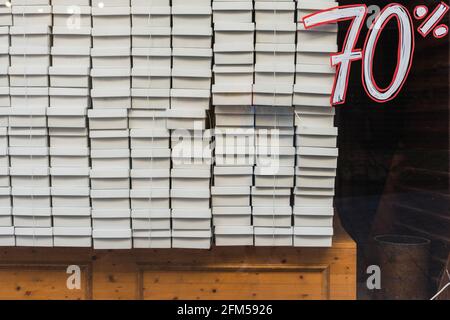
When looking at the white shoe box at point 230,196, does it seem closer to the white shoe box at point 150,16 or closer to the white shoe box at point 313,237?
the white shoe box at point 313,237

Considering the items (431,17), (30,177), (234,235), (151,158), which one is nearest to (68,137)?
(30,177)

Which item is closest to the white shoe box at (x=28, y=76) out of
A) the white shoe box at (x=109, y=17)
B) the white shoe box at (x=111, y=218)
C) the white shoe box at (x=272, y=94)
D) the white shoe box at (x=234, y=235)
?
the white shoe box at (x=109, y=17)

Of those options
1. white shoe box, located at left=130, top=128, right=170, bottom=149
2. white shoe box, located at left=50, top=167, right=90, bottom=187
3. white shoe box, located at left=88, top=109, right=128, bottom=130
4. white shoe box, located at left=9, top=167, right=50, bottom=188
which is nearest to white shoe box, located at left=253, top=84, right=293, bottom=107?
white shoe box, located at left=130, top=128, right=170, bottom=149

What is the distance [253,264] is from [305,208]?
535mm

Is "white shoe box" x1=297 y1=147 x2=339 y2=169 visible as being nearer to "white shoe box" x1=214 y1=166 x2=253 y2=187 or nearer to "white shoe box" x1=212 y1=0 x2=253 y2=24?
"white shoe box" x1=214 y1=166 x2=253 y2=187

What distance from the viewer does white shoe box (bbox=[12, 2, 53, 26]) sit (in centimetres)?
352

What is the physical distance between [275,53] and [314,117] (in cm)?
50

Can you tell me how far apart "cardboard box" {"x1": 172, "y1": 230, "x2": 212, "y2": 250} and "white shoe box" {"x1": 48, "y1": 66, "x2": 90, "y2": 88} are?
3.87 ft

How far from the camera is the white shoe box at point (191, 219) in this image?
3.56m

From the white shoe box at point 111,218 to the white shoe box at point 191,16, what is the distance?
1.29m

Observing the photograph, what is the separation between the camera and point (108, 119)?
3570mm

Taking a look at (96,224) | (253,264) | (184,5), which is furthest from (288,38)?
(96,224)

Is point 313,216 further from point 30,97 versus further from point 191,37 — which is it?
point 30,97

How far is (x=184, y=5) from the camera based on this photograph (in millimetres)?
3484
